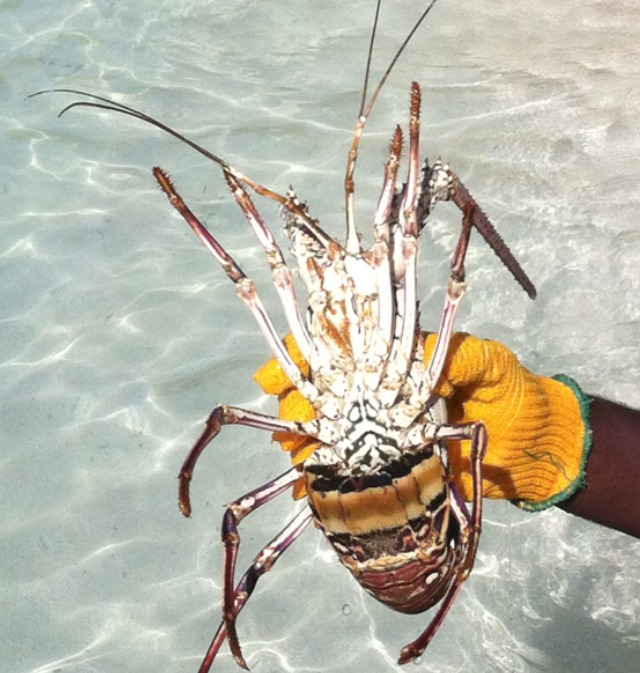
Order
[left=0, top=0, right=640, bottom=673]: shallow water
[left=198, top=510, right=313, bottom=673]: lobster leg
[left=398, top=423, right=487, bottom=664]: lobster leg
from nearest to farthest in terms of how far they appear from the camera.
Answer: [left=398, top=423, right=487, bottom=664]: lobster leg → [left=198, top=510, right=313, bottom=673]: lobster leg → [left=0, top=0, right=640, bottom=673]: shallow water

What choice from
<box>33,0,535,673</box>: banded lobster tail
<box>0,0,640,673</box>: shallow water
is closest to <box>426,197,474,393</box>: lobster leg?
<box>33,0,535,673</box>: banded lobster tail

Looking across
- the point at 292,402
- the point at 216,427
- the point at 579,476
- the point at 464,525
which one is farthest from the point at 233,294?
the point at 464,525

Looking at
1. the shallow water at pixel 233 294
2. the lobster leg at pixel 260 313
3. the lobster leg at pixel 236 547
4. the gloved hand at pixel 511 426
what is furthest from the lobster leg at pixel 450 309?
the shallow water at pixel 233 294

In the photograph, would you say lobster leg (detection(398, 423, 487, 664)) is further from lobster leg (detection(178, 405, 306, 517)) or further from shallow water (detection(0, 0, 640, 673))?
shallow water (detection(0, 0, 640, 673))

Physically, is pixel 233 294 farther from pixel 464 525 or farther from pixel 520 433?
pixel 464 525

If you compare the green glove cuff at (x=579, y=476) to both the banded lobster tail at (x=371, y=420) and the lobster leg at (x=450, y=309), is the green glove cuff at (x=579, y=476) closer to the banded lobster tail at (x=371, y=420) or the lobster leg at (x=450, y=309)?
the banded lobster tail at (x=371, y=420)

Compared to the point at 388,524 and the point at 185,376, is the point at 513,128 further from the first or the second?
the point at 388,524

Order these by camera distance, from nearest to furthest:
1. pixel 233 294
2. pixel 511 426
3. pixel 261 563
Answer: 1. pixel 261 563
2. pixel 511 426
3. pixel 233 294
